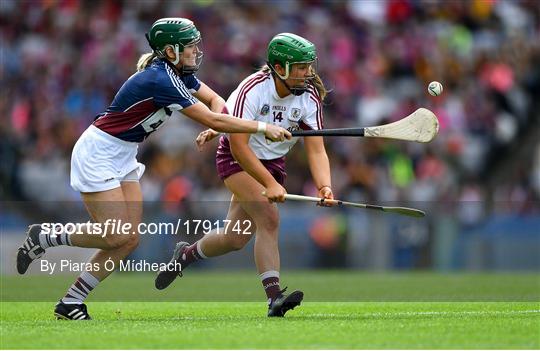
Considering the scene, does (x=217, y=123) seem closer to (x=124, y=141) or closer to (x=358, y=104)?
(x=124, y=141)

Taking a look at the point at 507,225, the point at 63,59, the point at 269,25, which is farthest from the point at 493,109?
the point at 63,59

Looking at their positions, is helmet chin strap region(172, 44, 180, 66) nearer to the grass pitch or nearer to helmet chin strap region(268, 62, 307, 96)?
helmet chin strap region(268, 62, 307, 96)

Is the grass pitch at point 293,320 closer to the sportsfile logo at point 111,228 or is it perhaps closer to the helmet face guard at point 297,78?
the sportsfile logo at point 111,228

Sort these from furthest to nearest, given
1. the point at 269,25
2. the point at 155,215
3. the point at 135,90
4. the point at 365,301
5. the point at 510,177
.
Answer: the point at 269,25
the point at 510,177
the point at 155,215
the point at 365,301
the point at 135,90

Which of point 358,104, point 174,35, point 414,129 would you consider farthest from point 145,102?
point 358,104

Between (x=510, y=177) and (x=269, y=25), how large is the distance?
202 inches

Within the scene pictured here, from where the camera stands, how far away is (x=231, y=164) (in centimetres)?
967

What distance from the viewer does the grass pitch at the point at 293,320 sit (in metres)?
7.41

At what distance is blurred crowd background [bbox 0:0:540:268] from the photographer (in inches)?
731

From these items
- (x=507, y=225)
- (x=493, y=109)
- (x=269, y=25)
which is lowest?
(x=507, y=225)

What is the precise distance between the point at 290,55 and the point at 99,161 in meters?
1.68

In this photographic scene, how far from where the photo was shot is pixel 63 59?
22.1 metres

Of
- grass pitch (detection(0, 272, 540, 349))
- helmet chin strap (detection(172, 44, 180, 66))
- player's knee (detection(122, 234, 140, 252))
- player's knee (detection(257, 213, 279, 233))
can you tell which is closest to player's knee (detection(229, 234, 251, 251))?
player's knee (detection(257, 213, 279, 233))

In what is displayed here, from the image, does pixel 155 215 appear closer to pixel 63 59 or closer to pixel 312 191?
pixel 312 191
